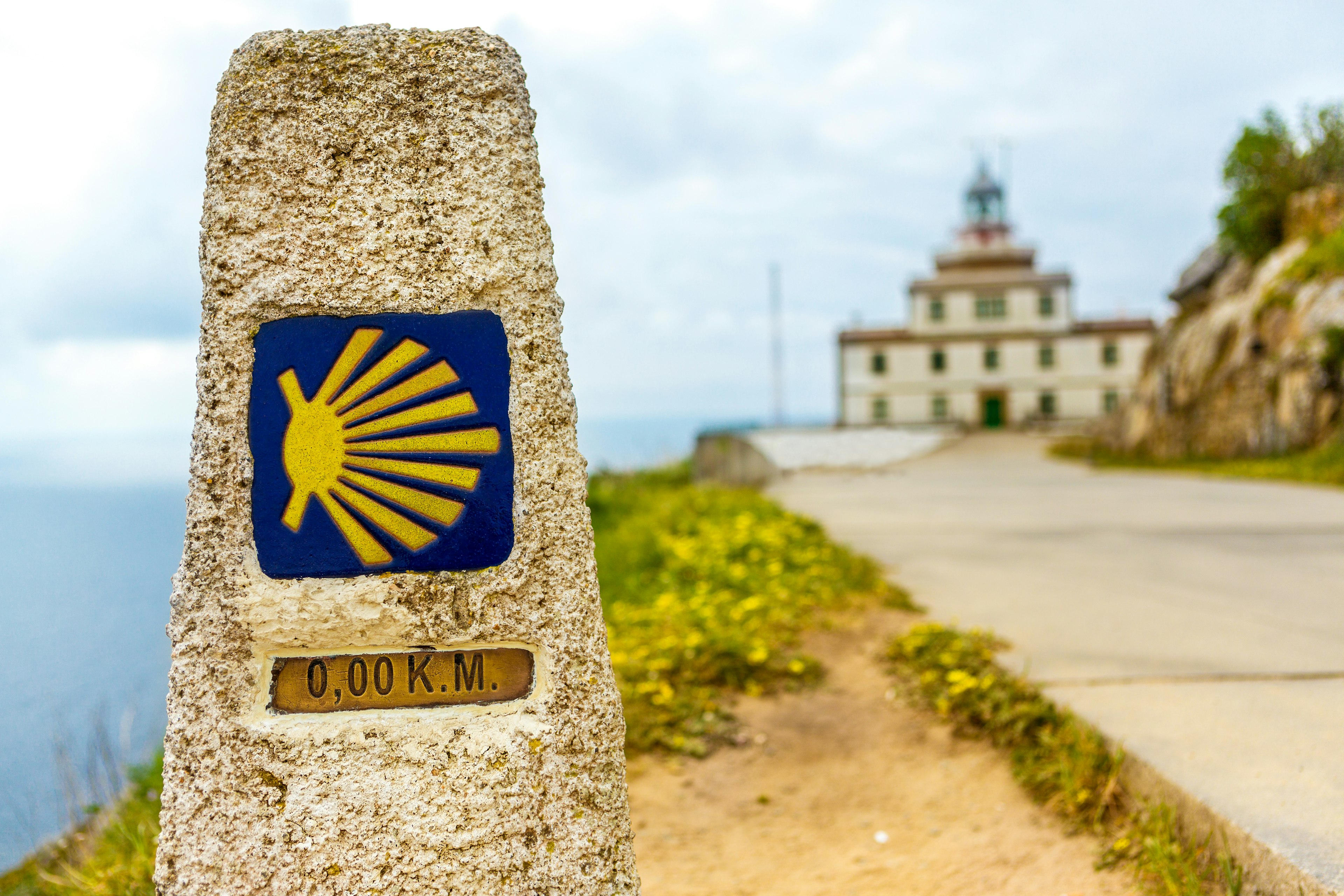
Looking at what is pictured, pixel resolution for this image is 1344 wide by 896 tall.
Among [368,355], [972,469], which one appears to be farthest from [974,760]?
[972,469]

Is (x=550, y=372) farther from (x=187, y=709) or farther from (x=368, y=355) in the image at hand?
(x=187, y=709)

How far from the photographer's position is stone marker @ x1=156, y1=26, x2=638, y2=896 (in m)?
1.98

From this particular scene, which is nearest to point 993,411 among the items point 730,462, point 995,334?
point 995,334

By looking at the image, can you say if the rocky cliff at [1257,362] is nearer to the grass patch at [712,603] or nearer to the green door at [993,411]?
the grass patch at [712,603]

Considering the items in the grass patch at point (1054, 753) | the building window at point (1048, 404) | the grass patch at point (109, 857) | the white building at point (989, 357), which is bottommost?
the grass patch at point (109, 857)

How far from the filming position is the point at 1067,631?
15.1 ft

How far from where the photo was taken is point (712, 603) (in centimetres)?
541

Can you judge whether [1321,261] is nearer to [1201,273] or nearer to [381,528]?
[1201,273]

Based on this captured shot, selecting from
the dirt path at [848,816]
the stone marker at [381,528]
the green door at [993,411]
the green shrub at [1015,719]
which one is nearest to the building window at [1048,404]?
the green door at [993,411]

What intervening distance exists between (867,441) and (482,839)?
24.6 m

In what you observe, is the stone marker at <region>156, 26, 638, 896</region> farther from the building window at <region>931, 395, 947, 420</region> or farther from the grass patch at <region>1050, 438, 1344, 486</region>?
the building window at <region>931, 395, 947, 420</region>

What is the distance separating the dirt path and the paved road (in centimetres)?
43

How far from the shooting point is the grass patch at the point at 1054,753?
255 cm

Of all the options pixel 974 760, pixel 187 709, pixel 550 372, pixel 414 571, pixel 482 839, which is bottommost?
pixel 974 760
